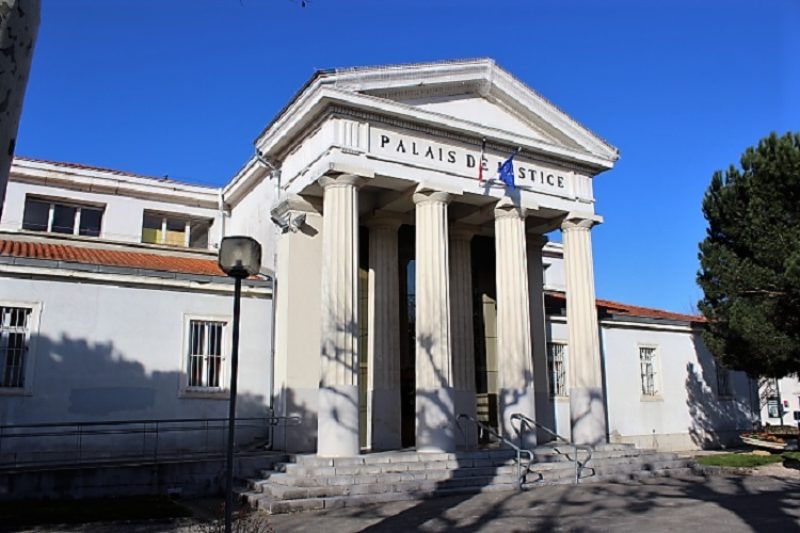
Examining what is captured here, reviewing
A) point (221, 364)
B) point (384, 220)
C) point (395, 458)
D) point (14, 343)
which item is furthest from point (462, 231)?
point (14, 343)

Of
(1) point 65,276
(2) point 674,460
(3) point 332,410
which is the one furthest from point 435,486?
(1) point 65,276

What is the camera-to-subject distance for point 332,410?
44.0ft

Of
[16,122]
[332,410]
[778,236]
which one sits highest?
[778,236]

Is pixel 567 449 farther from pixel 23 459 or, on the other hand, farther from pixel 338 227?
pixel 23 459

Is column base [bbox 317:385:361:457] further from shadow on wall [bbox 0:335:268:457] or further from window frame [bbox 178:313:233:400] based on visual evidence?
shadow on wall [bbox 0:335:268:457]

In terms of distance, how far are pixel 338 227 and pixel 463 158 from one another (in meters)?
3.91

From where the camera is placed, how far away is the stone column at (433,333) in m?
14.4

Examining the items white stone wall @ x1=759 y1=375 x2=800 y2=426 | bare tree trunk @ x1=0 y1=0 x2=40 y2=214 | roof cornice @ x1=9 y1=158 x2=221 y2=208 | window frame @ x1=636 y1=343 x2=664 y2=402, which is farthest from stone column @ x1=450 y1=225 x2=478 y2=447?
white stone wall @ x1=759 y1=375 x2=800 y2=426

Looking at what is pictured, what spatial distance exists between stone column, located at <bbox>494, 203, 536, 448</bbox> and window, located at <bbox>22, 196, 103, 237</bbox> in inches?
456

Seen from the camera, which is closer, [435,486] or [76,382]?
[435,486]

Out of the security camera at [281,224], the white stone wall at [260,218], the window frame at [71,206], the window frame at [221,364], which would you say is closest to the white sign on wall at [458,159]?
the security camera at [281,224]

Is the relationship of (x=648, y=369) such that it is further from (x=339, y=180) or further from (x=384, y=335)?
(x=339, y=180)

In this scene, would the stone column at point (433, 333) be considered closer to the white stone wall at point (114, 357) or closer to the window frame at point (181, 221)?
the white stone wall at point (114, 357)

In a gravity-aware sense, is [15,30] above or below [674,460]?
above
